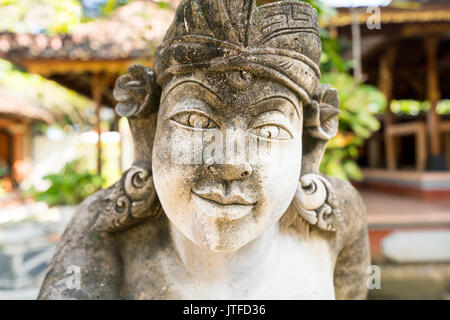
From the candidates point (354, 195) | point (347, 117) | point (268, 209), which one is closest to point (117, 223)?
point (268, 209)

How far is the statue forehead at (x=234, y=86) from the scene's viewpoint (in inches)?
34.5

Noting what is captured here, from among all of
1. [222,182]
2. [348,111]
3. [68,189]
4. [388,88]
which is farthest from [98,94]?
[388,88]

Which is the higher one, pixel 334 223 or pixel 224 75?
pixel 224 75

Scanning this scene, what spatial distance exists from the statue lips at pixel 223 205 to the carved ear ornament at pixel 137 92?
368 millimetres

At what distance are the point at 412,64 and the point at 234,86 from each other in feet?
25.0

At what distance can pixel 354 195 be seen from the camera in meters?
1.26

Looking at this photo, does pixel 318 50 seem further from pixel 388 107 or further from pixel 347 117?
pixel 388 107

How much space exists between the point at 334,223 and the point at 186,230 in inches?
20.4

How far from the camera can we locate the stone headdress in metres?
0.86

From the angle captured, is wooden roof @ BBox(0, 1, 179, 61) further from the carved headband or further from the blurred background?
the carved headband

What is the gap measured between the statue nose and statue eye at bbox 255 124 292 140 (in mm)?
100

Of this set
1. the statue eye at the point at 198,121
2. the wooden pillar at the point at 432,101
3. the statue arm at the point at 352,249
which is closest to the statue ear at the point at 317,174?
the statue arm at the point at 352,249

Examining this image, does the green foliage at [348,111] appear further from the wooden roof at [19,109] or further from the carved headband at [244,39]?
the wooden roof at [19,109]

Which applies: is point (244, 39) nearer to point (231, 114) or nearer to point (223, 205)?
point (231, 114)
